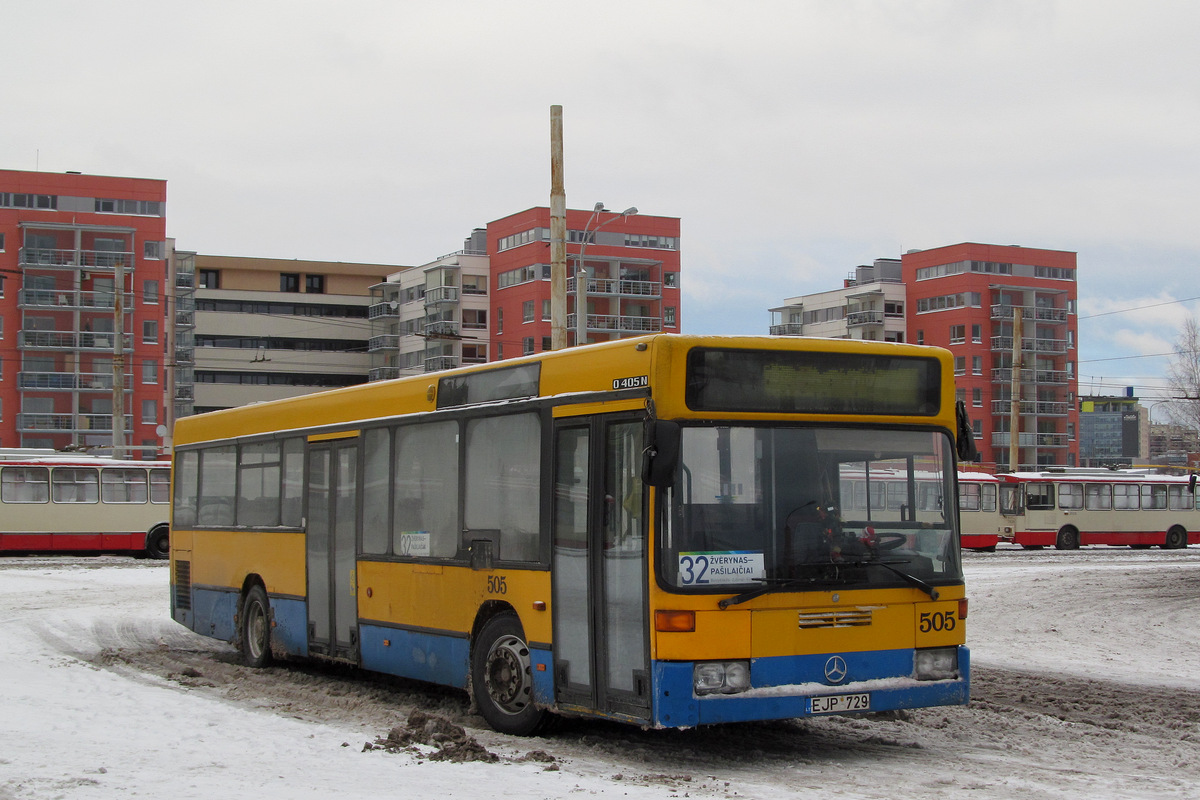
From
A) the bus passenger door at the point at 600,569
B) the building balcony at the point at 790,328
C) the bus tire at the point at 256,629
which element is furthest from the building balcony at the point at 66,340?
the bus passenger door at the point at 600,569

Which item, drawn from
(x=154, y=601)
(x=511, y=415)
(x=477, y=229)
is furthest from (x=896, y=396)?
(x=477, y=229)

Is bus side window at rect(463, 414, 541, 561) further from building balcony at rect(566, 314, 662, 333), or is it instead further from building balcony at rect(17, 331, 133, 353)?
building balcony at rect(566, 314, 662, 333)

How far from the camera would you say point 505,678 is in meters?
10.3

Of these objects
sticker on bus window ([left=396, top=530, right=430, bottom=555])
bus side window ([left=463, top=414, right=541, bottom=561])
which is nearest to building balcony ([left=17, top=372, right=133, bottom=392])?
sticker on bus window ([left=396, top=530, right=430, bottom=555])

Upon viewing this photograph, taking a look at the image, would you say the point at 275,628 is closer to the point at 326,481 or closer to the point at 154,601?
the point at 326,481

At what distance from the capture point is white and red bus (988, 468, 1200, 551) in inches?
1955

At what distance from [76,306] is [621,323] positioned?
36.5 metres

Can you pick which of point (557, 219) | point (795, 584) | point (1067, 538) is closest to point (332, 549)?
point (795, 584)

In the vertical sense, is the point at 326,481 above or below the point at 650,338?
below

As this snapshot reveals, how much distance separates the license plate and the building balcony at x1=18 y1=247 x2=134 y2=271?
82.2m

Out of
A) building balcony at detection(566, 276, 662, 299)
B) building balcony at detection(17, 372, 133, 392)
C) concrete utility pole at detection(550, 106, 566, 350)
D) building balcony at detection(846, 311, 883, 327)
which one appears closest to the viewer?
concrete utility pole at detection(550, 106, 566, 350)

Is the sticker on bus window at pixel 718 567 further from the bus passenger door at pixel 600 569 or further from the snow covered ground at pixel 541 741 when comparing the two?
the snow covered ground at pixel 541 741

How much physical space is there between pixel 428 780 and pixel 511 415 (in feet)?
10.7

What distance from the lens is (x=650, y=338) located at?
904 cm
